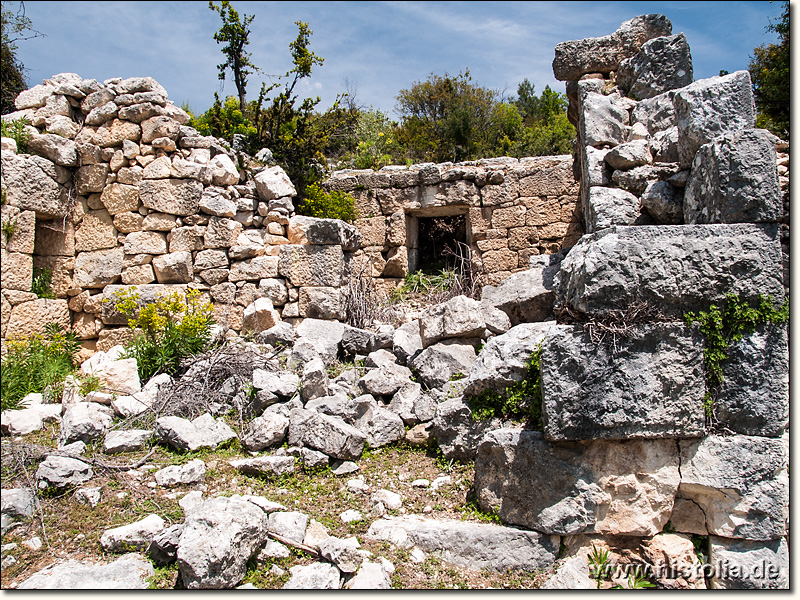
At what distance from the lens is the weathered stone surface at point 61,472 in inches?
147

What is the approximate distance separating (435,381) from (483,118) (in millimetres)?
11175

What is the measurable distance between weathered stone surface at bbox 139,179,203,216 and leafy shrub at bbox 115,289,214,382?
108 cm

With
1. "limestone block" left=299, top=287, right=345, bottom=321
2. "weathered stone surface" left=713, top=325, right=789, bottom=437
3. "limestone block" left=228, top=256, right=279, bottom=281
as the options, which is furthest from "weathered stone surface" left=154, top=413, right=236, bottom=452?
"weathered stone surface" left=713, top=325, right=789, bottom=437

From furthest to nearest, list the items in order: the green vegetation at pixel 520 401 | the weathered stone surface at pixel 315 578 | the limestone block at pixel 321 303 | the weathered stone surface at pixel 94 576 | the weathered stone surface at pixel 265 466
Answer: the limestone block at pixel 321 303
the weathered stone surface at pixel 265 466
the green vegetation at pixel 520 401
the weathered stone surface at pixel 315 578
the weathered stone surface at pixel 94 576

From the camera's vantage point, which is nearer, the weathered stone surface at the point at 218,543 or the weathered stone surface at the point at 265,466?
the weathered stone surface at the point at 218,543

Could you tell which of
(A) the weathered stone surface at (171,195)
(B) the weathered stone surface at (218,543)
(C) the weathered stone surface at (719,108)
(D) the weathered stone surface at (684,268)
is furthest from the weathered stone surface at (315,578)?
(A) the weathered stone surface at (171,195)

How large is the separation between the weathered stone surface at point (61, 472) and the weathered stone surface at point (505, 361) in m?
2.84

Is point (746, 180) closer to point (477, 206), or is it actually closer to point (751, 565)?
point (751, 565)

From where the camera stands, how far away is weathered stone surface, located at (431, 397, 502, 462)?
169 inches

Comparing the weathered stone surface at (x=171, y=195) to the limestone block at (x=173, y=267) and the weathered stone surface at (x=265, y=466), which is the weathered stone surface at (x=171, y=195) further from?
the weathered stone surface at (x=265, y=466)

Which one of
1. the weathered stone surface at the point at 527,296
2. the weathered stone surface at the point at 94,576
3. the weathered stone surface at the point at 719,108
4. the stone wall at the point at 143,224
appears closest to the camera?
the weathered stone surface at the point at 94,576

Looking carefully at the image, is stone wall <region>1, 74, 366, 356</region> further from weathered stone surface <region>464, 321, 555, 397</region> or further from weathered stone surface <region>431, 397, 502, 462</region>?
weathered stone surface <region>464, 321, 555, 397</region>

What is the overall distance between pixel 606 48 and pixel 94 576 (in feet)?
21.1

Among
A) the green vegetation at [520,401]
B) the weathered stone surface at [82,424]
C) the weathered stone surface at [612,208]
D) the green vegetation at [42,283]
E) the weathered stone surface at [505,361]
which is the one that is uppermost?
the weathered stone surface at [612,208]
